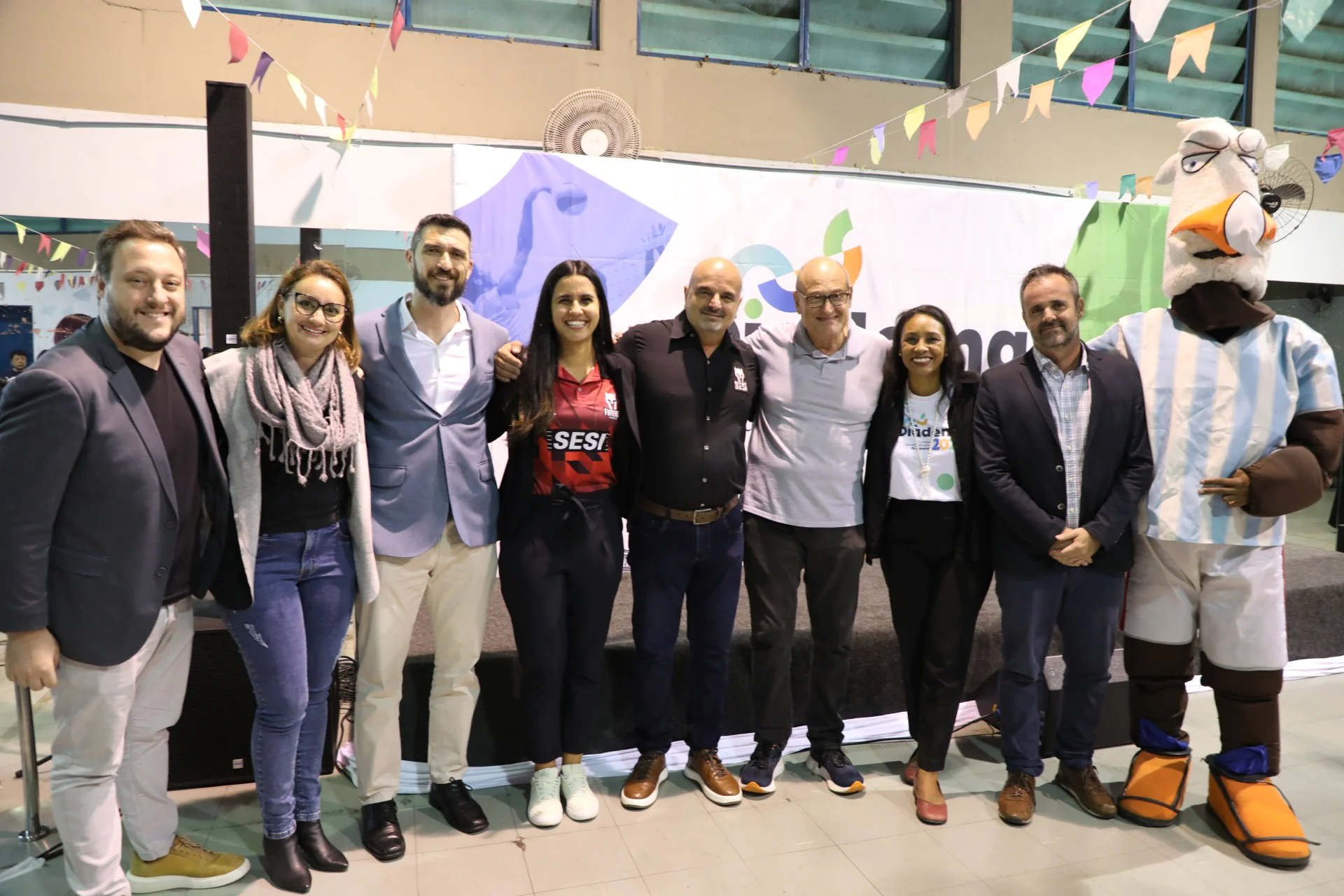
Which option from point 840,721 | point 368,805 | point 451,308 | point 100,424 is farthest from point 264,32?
point 840,721

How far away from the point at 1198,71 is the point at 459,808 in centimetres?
870

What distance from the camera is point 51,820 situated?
7.96ft

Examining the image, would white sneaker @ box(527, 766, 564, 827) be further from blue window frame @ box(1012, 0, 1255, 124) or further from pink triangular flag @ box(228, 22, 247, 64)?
blue window frame @ box(1012, 0, 1255, 124)

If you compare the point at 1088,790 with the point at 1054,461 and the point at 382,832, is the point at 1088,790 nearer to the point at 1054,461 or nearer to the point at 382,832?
the point at 1054,461

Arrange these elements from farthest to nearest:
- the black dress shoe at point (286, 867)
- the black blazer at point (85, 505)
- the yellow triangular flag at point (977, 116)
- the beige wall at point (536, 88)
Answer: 1. the beige wall at point (536, 88)
2. the yellow triangular flag at point (977, 116)
3. the black dress shoe at point (286, 867)
4. the black blazer at point (85, 505)

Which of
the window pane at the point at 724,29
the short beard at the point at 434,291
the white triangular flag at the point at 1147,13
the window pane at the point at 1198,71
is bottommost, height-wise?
the short beard at the point at 434,291

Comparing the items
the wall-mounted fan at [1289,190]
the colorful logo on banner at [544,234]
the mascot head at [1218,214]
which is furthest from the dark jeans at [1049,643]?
the wall-mounted fan at [1289,190]

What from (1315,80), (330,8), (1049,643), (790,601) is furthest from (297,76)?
(1315,80)

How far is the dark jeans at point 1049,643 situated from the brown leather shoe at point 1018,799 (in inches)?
1.4

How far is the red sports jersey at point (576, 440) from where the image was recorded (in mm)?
2357

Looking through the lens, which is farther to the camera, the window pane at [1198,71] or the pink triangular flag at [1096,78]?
the window pane at [1198,71]

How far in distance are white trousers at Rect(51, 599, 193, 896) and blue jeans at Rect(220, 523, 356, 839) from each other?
16 centimetres

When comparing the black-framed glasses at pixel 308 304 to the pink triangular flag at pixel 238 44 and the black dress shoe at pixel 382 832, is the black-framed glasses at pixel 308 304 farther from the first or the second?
the pink triangular flag at pixel 238 44

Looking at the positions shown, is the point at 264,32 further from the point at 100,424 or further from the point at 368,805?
the point at 368,805
